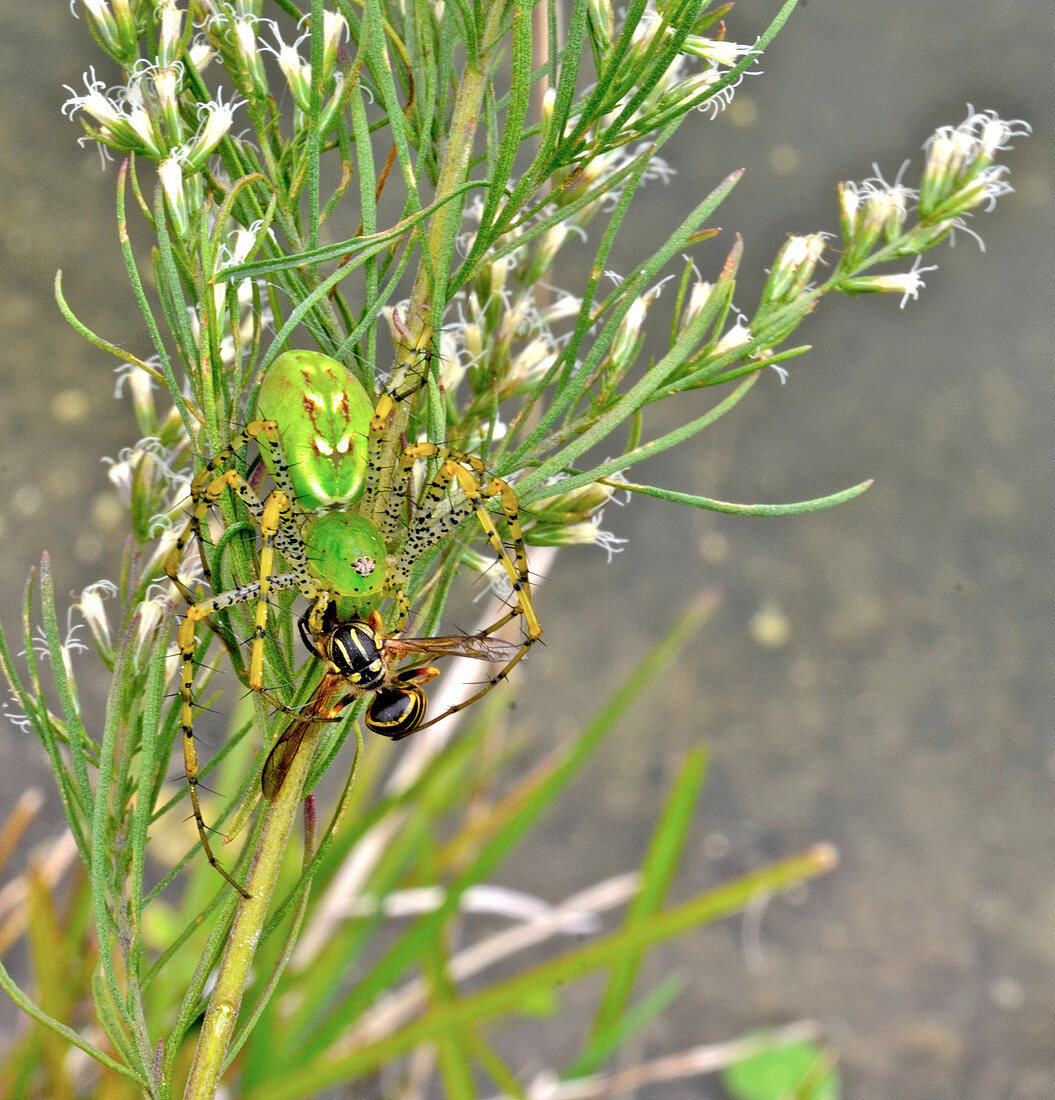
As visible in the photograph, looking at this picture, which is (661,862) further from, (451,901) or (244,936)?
(244,936)

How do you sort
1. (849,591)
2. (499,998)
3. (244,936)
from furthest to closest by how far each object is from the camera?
(849,591)
(499,998)
(244,936)

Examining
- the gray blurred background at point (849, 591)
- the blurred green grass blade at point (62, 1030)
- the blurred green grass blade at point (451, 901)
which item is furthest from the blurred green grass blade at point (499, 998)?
the gray blurred background at point (849, 591)

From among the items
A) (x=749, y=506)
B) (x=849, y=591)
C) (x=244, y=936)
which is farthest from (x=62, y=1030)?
(x=849, y=591)

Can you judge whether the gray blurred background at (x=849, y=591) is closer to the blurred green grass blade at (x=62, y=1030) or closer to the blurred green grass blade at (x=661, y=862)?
the blurred green grass blade at (x=661, y=862)

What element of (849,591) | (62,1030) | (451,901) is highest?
(62,1030)

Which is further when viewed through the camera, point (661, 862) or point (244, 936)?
point (661, 862)

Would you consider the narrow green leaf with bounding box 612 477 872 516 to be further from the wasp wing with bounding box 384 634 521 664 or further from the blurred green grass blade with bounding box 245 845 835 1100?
the blurred green grass blade with bounding box 245 845 835 1100

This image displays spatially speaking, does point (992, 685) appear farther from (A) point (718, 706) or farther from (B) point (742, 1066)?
(B) point (742, 1066)

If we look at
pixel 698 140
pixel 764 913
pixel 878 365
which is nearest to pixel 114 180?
pixel 698 140
